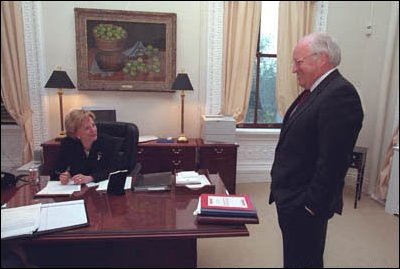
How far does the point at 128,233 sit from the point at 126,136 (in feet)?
3.57

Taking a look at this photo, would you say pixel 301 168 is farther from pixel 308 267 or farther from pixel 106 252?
pixel 106 252

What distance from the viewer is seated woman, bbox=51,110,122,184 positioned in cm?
165

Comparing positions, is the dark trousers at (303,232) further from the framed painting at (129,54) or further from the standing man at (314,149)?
the framed painting at (129,54)

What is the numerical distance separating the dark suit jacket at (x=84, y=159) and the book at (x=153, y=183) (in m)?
0.25

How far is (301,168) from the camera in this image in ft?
3.78

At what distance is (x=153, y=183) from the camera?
57.4 inches

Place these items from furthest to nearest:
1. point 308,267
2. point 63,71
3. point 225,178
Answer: point 225,178, point 63,71, point 308,267

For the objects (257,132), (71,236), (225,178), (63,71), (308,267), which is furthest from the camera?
(257,132)

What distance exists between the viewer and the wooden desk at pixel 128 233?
1.34 ft

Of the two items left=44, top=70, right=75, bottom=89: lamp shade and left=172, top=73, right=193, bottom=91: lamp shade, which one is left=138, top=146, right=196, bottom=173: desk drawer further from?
left=44, top=70, right=75, bottom=89: lamp shade

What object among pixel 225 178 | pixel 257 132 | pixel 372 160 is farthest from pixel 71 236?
pixel 372 160

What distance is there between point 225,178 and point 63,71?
1838 mm

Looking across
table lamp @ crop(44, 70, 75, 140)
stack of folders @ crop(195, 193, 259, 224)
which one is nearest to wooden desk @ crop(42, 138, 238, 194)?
table lamp @ crop(44, 70, 75, 140)

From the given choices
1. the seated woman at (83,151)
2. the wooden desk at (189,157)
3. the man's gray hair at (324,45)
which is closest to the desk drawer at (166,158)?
the wooden desk at (189,157)
